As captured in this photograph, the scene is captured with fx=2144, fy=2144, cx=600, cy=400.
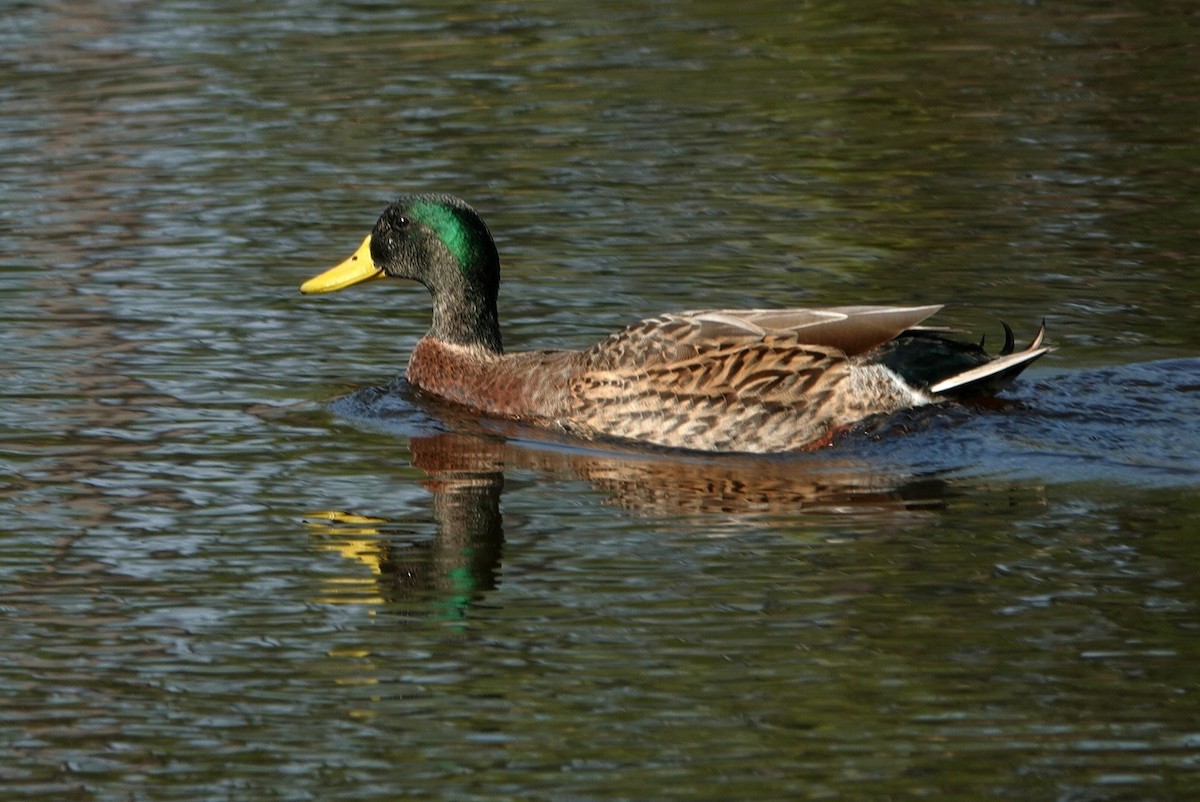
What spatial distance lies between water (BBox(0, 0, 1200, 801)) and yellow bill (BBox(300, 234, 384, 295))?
0.38 meters

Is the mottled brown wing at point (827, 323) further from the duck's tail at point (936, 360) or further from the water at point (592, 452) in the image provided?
the water at point (592, 452)

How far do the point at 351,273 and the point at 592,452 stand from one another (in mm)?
2088

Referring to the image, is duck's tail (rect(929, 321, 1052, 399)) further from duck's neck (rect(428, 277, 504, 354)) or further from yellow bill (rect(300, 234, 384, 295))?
yellow bill (rect(300, 234, 384, 295))

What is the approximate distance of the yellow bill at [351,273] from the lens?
430 inches

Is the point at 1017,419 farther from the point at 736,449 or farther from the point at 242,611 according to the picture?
the point at 242,611

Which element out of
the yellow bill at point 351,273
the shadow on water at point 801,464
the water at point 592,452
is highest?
the yellow bill at point 351,273

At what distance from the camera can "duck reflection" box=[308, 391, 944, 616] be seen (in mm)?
7656

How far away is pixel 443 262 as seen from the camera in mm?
10883

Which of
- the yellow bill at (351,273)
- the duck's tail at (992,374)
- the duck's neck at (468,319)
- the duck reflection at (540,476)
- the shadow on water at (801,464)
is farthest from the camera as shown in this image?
the yellow bill at (351,273)

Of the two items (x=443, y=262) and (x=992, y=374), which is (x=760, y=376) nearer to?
(x=992, y=374)

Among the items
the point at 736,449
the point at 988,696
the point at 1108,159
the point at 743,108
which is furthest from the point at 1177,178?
the point at 988,696

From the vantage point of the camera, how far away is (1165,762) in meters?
5.75

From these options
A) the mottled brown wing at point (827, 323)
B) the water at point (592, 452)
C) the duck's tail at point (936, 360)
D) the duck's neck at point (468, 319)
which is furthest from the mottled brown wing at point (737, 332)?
the duck's neck at point (468, 319)

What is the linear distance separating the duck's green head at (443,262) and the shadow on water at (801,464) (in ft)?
1.95
